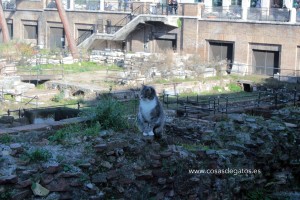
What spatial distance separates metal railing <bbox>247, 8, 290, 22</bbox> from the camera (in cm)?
3056

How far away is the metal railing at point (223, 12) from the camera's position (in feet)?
107

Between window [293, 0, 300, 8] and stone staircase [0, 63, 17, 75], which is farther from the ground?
window [293, 0, 300, 8]

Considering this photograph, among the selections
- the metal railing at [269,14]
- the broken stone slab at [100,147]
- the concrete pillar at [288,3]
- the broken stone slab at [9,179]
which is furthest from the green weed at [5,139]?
the concrete pillar at [288,3]

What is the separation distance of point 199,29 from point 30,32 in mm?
16379

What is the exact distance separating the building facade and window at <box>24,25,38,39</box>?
1.24 meters

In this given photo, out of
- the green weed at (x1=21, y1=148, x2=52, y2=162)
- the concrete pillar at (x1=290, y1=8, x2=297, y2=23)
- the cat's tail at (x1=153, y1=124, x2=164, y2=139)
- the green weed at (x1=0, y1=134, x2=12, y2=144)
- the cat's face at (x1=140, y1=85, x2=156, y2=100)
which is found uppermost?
the concrete pillar at (x1=290, y1=8, x2=297, y2=23)

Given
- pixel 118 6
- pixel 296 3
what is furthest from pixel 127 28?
pixel 296 3

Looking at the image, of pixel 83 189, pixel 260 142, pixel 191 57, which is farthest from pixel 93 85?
pixel 83 189

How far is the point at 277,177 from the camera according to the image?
1123cm

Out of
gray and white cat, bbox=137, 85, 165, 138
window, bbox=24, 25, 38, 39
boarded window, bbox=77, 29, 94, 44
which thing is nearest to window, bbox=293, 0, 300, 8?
boarded window, bbox=77, 29, 94, 44

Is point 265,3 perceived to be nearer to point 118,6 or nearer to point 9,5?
point 118,6

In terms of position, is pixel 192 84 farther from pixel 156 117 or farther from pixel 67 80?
pixel 156 117

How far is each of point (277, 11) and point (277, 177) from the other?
2099 centimetres

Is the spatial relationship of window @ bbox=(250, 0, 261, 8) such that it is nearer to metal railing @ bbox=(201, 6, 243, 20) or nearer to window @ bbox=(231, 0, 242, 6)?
window @ bbox=(231, 0, 242, 6)
